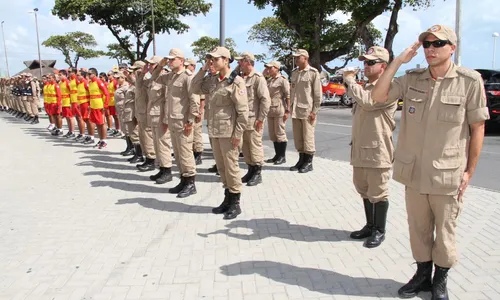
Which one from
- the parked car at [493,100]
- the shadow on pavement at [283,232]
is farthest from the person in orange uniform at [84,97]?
the parked car at [493,100]

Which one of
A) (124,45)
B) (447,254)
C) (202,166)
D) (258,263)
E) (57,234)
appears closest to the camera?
(447,254)

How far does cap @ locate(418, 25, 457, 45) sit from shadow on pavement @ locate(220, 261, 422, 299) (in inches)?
75.7

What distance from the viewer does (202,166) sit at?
845 centimetres

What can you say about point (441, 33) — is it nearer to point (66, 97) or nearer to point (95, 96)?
point (95, 96)

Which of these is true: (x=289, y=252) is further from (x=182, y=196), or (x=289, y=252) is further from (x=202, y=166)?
(x=202, y=166)

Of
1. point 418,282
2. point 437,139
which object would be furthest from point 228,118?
point 418,282

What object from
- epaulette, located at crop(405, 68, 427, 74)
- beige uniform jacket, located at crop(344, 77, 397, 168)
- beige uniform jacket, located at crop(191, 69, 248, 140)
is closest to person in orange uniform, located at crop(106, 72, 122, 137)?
beige uniform jacket, located at crop(191, 69, 248, 140)

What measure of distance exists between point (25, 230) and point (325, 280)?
3.50 meters

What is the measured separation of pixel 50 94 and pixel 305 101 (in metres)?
9.08

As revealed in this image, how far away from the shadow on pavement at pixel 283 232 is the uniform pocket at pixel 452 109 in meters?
1.98

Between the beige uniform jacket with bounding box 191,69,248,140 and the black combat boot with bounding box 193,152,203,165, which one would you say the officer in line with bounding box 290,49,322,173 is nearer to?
the black combat boot with bounding box 193,152,203,165

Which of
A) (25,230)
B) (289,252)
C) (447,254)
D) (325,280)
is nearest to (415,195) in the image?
(447,254)

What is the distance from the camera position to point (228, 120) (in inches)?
204

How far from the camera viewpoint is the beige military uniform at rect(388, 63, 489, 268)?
2945mm
